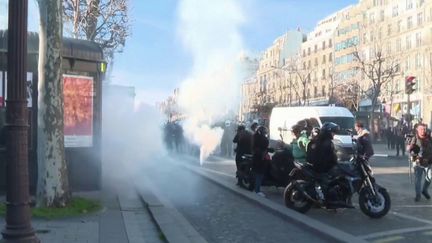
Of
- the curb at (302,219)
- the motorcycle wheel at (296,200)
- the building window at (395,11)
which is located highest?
the building window at (395,11)

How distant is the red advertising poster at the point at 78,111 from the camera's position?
1223cm

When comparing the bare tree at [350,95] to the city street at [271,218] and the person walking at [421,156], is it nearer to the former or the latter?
the city street at [271,218]

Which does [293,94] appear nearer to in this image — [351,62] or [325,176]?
[351,62]

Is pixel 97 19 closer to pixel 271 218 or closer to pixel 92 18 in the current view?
pixel 92 18

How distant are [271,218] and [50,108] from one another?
14.1 ft

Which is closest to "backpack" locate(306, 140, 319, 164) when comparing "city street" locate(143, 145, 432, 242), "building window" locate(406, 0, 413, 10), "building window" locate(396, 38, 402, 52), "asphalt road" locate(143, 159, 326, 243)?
"city street" locate(143, 145, 432, 242)

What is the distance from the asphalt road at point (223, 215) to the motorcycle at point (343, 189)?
2.31 ft

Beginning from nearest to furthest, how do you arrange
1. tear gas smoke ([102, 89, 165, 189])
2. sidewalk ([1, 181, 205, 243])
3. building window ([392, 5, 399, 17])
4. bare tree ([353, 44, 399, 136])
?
1. sidewalk ([1, 181, 205, 243])
2. tear gas smoke ([102, 89, 165, 189])
3. bare tree ([353, 44, 399, 136])
4. building window ([392, 5, 399, 17])

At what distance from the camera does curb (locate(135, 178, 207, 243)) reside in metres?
8.09

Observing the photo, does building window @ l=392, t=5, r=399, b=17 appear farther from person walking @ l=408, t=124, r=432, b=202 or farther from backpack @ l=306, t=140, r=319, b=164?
backpack @ l=306, t=140, r=319, b=164

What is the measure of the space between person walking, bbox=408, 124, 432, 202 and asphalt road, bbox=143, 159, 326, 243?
3414 millimetres

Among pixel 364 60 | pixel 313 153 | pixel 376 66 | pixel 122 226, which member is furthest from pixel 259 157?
pixel 364 60

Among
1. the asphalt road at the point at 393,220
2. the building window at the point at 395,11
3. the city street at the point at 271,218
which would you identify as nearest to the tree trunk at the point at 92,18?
the city street at the point at 271,218

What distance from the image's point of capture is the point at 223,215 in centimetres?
1066
